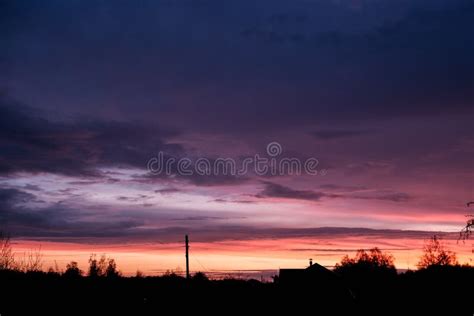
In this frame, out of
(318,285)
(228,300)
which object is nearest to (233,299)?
(228,300)

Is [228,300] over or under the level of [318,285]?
under

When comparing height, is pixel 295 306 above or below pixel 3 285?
below

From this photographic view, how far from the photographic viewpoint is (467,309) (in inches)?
1388

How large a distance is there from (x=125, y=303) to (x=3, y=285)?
11235 millimetres

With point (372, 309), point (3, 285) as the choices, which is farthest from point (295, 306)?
point (3, 285)

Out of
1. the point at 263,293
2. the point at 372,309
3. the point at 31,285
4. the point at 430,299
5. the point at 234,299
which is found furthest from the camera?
the point at 263,293

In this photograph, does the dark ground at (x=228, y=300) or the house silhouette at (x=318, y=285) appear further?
the house silhouette at (x=318, y=285)

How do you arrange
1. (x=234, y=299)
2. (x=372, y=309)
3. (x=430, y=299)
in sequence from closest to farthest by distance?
(x=430, y=299) → (x=372, y=309) → (x=234, y=299)

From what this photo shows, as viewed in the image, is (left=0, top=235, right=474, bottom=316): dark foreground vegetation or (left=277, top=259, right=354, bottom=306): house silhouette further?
(left=277, top=259, right=354, bottom=306): house silhouette

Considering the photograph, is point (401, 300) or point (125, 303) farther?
point (401, 300)

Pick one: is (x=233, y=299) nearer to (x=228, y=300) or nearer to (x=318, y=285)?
(x=228, y=300)

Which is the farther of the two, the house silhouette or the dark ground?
the house silhouette

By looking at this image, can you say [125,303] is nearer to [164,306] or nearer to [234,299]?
[164,306]

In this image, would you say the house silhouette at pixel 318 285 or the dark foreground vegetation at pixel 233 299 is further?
the house silhouette at pixel 318 285
